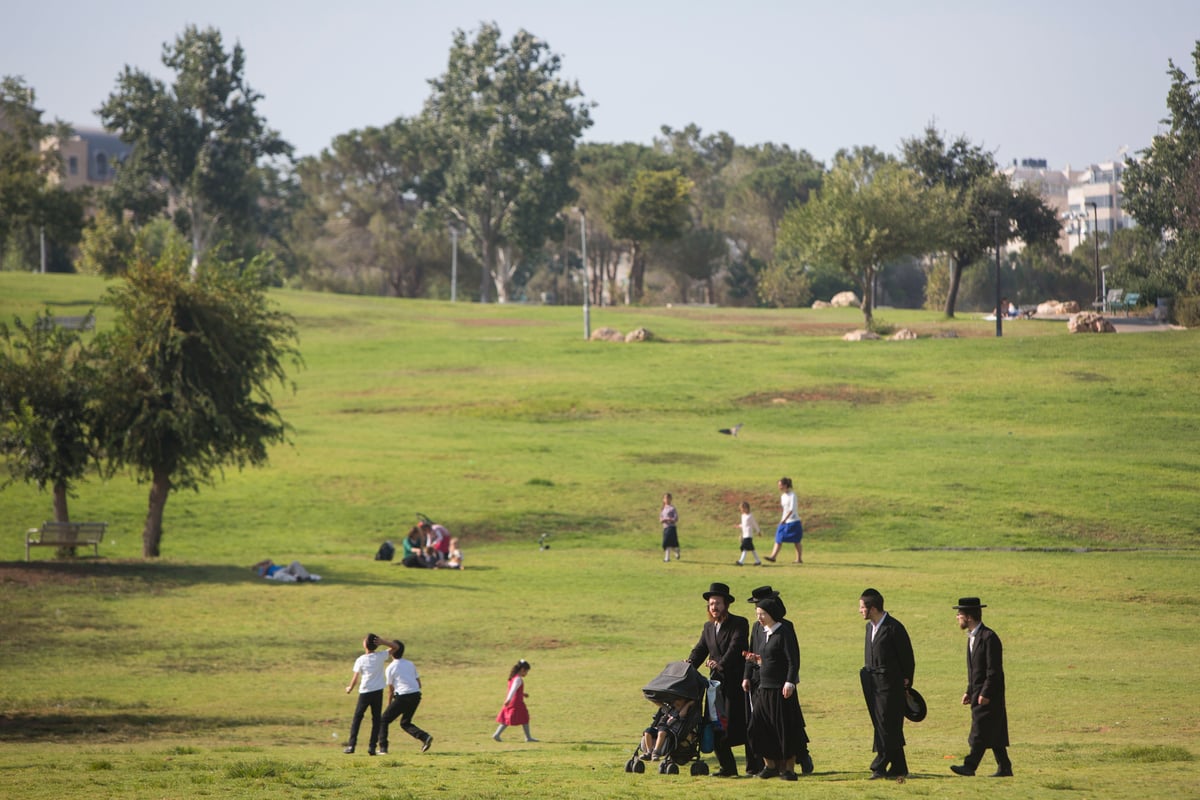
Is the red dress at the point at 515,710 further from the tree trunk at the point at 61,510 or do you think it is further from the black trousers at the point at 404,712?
the tree trunk at the point at 61,510

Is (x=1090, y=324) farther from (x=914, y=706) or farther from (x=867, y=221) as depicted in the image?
(x=914, y=706)

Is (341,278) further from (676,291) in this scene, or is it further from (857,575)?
(857,575)

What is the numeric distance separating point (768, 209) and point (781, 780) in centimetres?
15024

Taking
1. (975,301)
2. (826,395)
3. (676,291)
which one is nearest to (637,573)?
(826,395)

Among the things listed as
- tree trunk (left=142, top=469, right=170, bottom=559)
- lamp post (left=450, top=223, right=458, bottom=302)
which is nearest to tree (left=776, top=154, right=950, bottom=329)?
lamp post (left=450, top=223, right=458, bottom=302)

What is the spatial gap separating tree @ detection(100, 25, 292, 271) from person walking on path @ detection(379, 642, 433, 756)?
10583 centimetres

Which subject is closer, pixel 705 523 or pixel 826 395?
pixel 705 523

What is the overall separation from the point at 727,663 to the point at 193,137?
379ft

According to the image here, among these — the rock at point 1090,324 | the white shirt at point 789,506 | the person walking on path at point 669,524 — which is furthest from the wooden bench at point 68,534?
the rock at point 1090,324

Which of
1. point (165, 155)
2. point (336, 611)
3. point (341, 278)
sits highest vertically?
point (165, 155)

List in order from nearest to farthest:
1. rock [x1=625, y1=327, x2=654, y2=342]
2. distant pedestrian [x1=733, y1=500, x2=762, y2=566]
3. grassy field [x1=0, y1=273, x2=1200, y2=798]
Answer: grassy field [x1=0, y1=273, x2=1200, y2=798] → distant pedestrian [x1=733, y1=500, x2=762, y2=566] → rock [x1=625, y1=327, x2=654, y2=342]

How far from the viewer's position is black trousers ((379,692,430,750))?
18422 mm

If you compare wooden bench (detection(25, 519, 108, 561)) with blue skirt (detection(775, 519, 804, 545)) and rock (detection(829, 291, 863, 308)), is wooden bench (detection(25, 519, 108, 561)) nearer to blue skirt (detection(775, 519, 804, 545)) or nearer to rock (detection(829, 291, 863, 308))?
blue skirt (detection(775, 519, 804, 545))

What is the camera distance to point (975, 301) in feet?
469
